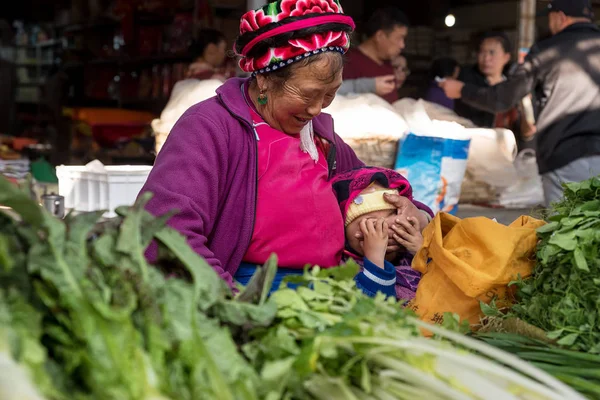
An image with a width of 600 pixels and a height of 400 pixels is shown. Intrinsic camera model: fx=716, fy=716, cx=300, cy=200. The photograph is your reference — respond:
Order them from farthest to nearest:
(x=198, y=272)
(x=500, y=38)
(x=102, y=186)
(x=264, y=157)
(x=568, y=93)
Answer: (x=500, y=38), (x=568, y=93), (x=102, y=186), (x=264, y=157), (x=198, y=272)

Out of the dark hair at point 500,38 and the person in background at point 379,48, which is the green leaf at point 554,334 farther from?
the dark hair at point 500,38

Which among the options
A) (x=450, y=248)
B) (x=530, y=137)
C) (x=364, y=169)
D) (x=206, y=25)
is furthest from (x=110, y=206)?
(x=530, y=137)

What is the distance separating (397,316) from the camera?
4.64 ft

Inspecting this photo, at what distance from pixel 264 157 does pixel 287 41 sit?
377 millimetres

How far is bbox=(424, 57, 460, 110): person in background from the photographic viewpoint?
17.9ft

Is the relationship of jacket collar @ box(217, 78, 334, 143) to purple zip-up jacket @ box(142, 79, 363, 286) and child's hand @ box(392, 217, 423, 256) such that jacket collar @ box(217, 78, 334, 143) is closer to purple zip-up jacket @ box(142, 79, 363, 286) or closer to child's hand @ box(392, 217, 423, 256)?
purple zip-up jacket @ box(142, 79, 363, 286)

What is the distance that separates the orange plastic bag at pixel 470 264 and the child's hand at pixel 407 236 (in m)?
0.30

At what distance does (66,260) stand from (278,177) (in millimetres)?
1154

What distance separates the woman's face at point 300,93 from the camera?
7.17ft

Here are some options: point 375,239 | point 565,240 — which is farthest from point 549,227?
point 375,239

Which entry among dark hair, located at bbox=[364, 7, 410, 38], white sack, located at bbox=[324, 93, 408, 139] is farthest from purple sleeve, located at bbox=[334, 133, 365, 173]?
dark hair, located at bbox=[364, 7, 410, 38]

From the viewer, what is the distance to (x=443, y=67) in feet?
21.0

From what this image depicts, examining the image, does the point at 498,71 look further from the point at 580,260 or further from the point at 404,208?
the point at 580,260

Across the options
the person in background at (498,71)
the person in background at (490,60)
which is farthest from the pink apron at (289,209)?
the person in background at (490,60)
